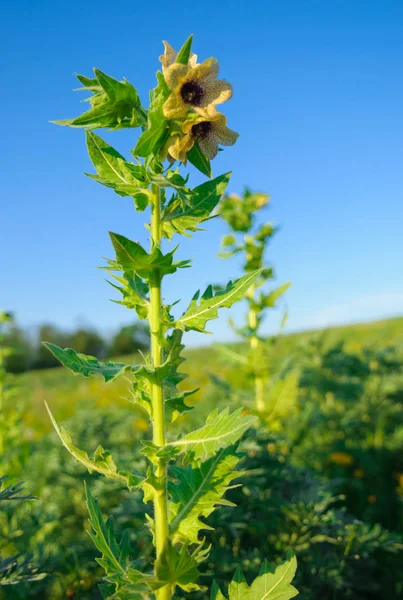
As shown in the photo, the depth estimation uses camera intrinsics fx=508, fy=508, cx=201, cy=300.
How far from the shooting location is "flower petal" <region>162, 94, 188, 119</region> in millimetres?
1383

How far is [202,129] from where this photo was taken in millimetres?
1461

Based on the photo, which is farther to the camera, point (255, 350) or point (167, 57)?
point (255, 350)

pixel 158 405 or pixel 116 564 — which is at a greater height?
pixel 158 405

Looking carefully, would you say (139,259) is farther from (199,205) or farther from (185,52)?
(185,52)

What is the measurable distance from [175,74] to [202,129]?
0.17m

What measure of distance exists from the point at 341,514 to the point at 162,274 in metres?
1.74

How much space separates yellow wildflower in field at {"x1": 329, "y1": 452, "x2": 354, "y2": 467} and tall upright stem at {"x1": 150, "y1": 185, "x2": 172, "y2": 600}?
3.43m

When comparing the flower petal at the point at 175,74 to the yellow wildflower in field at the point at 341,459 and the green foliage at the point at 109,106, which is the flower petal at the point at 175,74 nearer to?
the green foliage at the point at 109,106

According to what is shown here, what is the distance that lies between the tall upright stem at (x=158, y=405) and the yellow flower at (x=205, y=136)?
0.15 m

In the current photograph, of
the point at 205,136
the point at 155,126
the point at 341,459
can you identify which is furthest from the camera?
the point at 341,459

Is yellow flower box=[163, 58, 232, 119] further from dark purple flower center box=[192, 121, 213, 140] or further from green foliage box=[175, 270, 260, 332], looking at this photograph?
green foliage box=[175, 270, 260, 332]

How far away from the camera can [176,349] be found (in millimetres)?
1560

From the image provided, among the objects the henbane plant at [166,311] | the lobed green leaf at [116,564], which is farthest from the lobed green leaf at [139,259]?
the lobed green leaf at [116,564]

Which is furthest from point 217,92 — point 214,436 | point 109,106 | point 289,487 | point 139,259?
point 289,487
